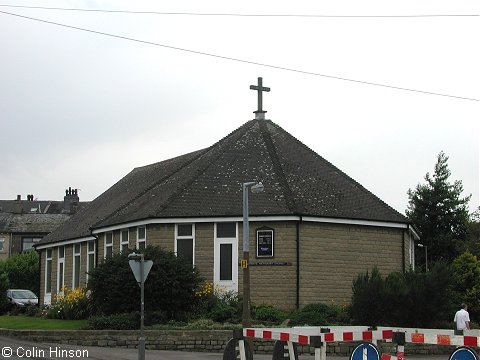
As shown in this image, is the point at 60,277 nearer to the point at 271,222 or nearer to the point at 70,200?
the point at 271,222

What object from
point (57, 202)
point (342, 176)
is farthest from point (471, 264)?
point (57, 202)

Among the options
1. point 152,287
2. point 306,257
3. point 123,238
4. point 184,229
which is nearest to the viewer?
point 152,287

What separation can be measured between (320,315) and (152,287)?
5692mm

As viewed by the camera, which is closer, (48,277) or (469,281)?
(469,281)

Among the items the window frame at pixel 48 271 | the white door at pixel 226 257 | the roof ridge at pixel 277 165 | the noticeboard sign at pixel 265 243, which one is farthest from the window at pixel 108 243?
the window frame at pixel 48 271

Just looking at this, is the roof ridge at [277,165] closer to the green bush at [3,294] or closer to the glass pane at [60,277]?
the glass pane at [60,277]

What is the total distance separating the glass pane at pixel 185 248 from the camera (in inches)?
1234

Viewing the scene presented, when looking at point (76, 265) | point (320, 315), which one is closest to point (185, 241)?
point (320, 315)

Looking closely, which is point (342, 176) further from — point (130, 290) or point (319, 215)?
point (130, 290)

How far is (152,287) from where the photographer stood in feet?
92.8

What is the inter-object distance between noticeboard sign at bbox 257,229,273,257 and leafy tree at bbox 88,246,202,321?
9.09 ft

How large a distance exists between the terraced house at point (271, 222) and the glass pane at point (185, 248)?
0.12ft

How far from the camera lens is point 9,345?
25.3 meters

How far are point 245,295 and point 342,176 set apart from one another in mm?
13751
